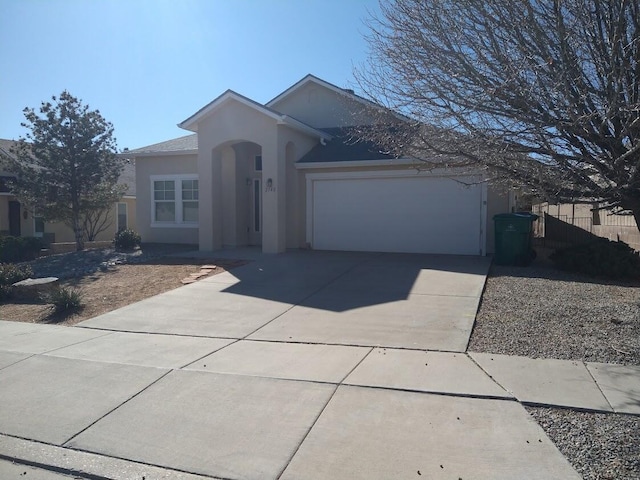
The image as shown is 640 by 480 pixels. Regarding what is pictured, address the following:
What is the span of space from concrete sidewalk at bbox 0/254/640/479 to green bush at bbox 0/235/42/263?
10.9 meters

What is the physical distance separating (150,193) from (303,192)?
6232 mm

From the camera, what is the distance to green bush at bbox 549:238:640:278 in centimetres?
1155

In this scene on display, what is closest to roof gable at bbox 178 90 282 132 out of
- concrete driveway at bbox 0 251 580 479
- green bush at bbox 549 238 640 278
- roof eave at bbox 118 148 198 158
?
roof eave at bbox 118 148 198 158

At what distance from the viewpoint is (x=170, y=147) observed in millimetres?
19891

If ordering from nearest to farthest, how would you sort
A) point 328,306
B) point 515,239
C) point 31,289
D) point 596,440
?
1. point 596,440
2. point 328,306
3. point 31,289
4. point 515,239

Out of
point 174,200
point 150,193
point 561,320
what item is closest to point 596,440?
point 561,320

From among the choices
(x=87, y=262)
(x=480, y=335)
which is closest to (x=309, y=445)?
(x=480, y=335)

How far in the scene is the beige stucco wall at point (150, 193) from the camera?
1903 cm

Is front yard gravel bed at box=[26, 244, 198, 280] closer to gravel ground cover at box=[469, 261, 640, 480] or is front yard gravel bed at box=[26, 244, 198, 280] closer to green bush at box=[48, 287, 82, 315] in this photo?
green bush at box=[48, 287, 82, 315]

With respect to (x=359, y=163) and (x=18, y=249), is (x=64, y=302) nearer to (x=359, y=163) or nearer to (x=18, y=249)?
(x=359, y=163)

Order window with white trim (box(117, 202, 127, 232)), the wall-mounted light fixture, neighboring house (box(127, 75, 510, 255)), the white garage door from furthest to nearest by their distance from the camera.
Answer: window with white trim (box(117, 202, 127, 232))
the wall-mounted light fixture
neighboring house (box(127, 75, 510, 255))
the white garage door

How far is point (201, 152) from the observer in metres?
16.9

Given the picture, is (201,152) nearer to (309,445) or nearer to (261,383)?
(261,383)

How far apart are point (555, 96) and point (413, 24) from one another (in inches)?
95.0
